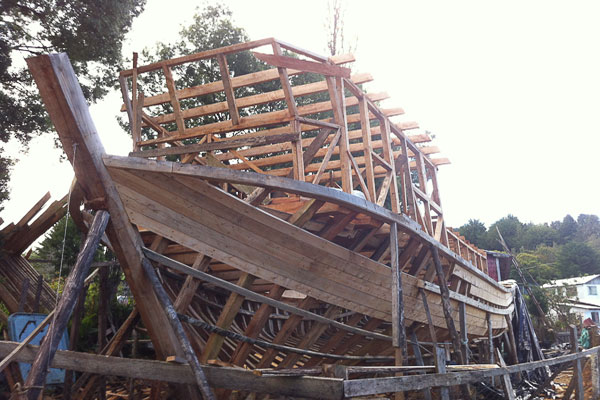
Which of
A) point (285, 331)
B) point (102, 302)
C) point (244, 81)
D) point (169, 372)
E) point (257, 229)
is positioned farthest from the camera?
point (102, 302)

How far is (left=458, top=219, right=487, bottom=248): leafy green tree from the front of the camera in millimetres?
41906

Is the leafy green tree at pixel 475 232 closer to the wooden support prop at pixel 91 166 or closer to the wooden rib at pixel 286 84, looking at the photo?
the wooden rib at pixel 286 84

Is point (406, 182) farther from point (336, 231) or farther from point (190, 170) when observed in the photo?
point (190, 170)

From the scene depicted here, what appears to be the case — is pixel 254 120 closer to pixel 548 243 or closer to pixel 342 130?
pixel 342 130

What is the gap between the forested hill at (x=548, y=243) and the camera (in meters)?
41.7

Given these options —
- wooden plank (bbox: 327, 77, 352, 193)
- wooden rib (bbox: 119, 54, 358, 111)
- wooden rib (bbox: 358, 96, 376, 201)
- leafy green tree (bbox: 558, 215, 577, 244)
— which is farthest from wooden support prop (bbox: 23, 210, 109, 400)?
leafy green tree (bbox: 558, 215, 577, 244)

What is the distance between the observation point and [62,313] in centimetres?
318

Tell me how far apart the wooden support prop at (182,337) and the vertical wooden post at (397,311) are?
2153mm

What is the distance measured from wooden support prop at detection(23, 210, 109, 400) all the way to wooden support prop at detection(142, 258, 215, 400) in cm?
54

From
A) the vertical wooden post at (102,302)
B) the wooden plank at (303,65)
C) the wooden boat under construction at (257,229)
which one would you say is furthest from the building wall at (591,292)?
the vertical wooden post at (102,302)

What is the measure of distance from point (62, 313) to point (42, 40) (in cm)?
1040

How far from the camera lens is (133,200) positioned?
384 centimetres

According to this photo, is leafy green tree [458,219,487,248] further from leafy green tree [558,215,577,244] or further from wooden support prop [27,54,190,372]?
wooden support prop [27,54,190,372]

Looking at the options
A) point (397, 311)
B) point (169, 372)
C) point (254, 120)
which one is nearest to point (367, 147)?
point (254, 120)
